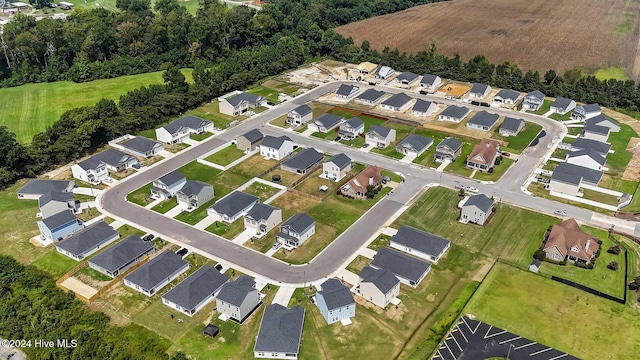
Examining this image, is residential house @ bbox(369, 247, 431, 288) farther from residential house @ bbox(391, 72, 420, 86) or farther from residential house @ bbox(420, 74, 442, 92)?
residential house @ bbox(391, 72, 420, 86)

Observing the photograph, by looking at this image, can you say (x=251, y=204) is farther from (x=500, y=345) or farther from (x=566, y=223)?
(x=566, y=223)

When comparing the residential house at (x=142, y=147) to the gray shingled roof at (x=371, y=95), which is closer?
the residential house at (x=142, y=147)

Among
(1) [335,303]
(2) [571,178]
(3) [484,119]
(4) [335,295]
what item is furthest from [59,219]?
(3) [484,119]

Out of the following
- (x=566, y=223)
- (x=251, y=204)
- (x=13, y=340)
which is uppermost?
(x=566, y=223)

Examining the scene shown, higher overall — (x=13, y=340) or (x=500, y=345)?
(x=500, y=345)

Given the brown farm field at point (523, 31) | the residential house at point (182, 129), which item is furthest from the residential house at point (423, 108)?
the brown farm field at point (523, 31)

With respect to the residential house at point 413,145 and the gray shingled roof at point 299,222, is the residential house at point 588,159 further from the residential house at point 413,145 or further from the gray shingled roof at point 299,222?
the gray shingled roof at point 299,222

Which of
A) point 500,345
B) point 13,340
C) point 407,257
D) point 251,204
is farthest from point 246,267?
point 500,345
